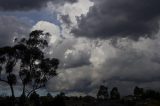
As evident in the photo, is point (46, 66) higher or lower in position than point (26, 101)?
higher

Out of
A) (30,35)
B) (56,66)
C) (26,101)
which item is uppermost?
(30,35)

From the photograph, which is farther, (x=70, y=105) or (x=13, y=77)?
(x=70, y=105)

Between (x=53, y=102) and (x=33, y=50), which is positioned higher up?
(x=33, y=50)

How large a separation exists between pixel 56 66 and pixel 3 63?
9.32 meters

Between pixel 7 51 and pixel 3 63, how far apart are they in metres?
2.22

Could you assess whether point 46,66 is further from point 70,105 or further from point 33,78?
point 70,105

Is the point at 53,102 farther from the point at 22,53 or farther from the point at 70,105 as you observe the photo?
the point at 70,105

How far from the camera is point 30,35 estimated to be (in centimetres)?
7956

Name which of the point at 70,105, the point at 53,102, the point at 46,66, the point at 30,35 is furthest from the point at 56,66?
the point at 70,105

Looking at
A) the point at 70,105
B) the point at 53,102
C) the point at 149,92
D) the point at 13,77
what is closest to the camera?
the point at 13,77

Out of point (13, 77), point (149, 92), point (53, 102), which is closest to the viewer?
point (13, 77)

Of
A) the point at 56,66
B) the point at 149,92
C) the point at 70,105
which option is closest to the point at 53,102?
the point at 56,66

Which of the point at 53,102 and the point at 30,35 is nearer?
the point at 30,35

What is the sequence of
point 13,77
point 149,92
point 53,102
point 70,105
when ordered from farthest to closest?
point 149,92
point 70,105
point 53,102
point 13,77
